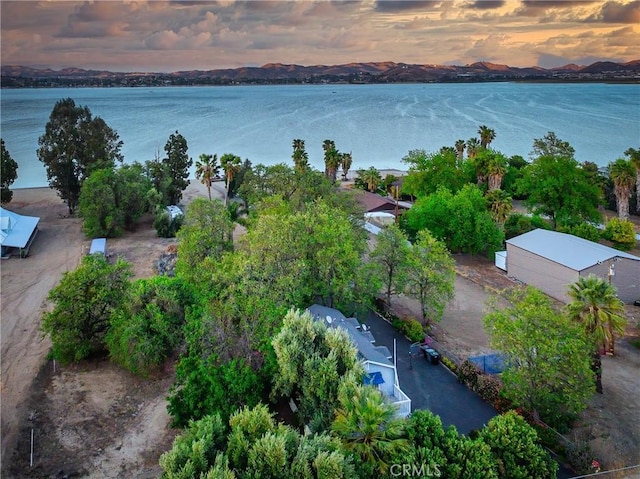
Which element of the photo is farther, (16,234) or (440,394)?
(16,234)

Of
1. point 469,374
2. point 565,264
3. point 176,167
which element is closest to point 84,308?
point 469,374

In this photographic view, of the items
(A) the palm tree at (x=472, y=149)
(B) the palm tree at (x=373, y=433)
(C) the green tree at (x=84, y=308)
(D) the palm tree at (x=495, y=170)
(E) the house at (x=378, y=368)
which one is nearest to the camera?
(B) the palm tree at (x=373, y=433)

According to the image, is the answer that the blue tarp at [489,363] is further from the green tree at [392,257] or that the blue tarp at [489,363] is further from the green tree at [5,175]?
the green tree at [5,175]

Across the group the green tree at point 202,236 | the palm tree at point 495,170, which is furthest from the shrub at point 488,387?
the palm tree at point 495,170

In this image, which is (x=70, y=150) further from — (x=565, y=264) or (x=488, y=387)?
(x=488, y=387)

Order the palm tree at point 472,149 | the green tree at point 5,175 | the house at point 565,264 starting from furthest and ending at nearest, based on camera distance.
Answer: the palm tree at point 472,149
the green tree at point 5,175
the house at point 565,264

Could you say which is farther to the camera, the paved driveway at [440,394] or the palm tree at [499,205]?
the palm tree at [499,205]
